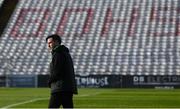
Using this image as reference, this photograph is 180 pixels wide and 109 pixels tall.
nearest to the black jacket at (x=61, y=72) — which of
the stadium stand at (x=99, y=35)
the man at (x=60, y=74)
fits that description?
the man at (x=60, y=74)

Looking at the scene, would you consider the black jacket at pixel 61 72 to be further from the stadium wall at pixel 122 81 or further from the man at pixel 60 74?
the stadium wall at pixel 122 81

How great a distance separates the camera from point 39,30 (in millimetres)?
48562

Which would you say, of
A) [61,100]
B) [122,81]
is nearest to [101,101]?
[61,100]

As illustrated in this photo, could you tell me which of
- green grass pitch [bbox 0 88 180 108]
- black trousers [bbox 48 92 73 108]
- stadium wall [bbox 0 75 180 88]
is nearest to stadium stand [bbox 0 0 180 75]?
stadium wall [bbox 0 75 180 88]

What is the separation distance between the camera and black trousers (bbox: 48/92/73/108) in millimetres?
9266

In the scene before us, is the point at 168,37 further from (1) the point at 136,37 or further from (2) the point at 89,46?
(2) the point at 89,46

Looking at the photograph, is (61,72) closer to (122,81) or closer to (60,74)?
(60,74)

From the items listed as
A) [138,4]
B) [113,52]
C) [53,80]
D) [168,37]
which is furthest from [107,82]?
[53,80]

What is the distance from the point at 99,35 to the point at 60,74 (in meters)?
37.7

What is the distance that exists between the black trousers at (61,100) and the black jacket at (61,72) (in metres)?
0.08

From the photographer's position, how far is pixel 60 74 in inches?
361

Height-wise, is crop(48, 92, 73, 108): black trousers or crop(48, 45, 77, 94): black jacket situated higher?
crop(48, 45, 77, 94): black jacket

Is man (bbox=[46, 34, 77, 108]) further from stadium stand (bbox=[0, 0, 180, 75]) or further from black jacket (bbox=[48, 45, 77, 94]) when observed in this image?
stadium stand (bbox=[0, 0, 180, 75])

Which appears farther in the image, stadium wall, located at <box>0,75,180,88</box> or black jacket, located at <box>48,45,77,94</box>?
stadium wall, located at <box>0,75,180,88</box>
